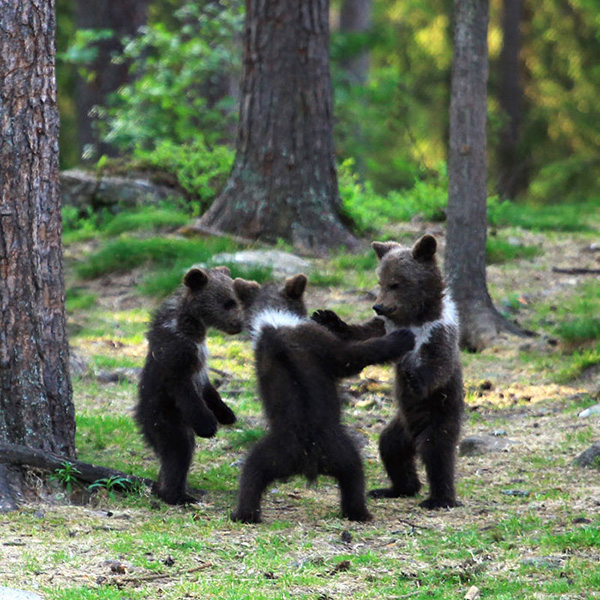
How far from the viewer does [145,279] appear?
12953 millimetres

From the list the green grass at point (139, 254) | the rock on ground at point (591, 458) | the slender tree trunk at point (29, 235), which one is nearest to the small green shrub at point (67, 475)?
the slender tree trunk at point (29, 235)

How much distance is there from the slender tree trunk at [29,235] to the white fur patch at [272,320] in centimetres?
125

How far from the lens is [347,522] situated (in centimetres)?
611

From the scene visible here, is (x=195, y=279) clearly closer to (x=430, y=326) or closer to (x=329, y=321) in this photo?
(x=329, y=321)

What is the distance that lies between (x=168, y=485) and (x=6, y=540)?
4.43ft

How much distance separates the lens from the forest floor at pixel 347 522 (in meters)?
5.00

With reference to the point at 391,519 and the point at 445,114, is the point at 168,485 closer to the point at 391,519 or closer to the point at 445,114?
the point at 391,519

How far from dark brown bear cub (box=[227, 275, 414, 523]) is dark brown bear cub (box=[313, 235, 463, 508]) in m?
0.41

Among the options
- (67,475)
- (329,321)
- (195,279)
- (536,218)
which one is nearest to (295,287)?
A: (329,321)

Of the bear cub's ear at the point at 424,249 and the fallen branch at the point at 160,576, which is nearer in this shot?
the fallen branch at the point at 160,576

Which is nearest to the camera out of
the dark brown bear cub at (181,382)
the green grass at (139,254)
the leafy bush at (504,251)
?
the dark brown bear cub at (181,382)

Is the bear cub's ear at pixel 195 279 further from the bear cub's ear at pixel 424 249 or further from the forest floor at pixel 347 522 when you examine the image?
the bear cub's ear at pixel 424 249

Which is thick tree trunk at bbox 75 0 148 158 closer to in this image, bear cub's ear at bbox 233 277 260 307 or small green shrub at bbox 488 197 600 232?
small green shrub at bbox 488 197 600 232

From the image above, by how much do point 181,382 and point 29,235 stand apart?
1.37 meters
